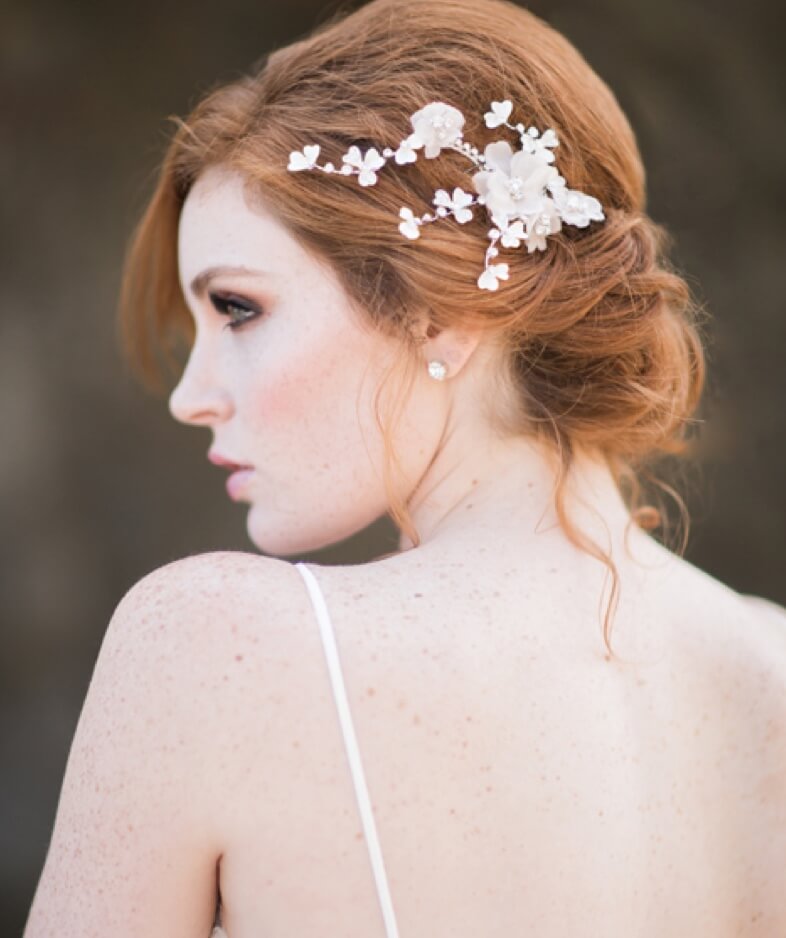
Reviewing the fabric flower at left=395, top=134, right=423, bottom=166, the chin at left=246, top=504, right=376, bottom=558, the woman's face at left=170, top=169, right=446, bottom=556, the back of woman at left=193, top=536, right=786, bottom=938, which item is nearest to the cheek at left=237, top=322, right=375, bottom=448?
the woman's face at left=170, top=169, right=446, bottom=556

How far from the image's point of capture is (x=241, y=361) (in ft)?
4.82

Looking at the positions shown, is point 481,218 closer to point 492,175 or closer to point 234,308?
point 492,175

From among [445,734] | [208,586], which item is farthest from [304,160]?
[445,734]

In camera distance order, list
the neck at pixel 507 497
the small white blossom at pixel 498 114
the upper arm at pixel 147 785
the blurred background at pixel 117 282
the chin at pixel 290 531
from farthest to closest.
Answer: the blurred background at pixel 117 282 → the chin at pixel 290 531 → the small white blossom at pixel 498 114 → the neck at pixel 507 497 → the upper arm at pixel 147 785

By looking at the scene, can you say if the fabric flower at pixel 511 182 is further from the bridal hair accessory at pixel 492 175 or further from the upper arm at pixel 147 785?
the upper arm at pixel 147 785

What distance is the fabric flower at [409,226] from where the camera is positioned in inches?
51.3

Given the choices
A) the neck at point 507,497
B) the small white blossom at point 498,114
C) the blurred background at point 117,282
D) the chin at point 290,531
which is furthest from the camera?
the blurred background at point 117,282

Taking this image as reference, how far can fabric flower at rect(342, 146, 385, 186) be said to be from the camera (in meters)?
1.33

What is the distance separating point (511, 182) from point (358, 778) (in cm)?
73

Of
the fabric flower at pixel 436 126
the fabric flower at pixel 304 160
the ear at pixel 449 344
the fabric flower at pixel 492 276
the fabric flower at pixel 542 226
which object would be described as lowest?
the ear at pixel 449 344

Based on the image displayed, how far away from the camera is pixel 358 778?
1002 millimetres

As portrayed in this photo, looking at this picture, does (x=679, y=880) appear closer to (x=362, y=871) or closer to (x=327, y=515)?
(x=362, y=871)

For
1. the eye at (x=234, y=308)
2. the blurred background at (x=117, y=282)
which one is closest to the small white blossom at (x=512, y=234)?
the eye at (x=234, y=308)

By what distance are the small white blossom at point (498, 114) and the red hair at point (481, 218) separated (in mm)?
23
